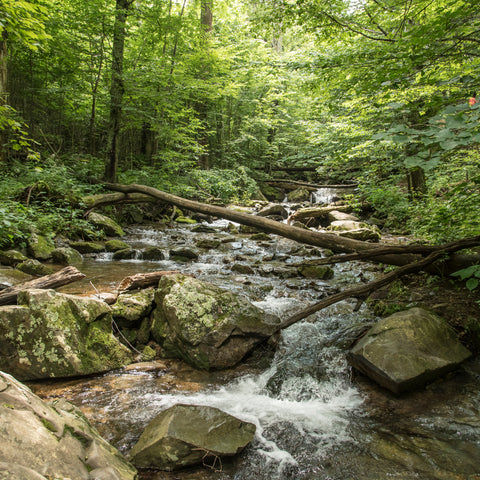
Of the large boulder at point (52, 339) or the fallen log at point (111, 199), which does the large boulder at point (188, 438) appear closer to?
the large boulder at point (52, 339)

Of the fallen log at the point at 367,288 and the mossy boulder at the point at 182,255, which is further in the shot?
the mossy boulder at the point at 182,255

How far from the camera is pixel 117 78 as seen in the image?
393 inches

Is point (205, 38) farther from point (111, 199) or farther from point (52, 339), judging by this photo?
point (52, 339)

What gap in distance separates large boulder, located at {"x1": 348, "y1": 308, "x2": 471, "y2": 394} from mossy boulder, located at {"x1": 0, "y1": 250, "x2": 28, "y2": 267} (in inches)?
250

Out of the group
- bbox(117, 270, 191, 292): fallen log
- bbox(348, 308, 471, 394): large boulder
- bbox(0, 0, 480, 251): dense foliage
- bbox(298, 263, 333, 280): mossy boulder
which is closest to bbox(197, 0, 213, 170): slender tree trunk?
bbox(0, 0, 480, 251): dense foliage

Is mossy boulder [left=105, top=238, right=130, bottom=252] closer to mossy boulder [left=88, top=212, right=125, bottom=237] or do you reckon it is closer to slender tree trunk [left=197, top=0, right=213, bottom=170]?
mossy boulder [left=88, top=212, right=125, bottom=237]

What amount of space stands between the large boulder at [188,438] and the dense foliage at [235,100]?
2.37 m

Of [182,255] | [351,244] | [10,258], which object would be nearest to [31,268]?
[10,258]

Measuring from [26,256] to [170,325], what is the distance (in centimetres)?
485

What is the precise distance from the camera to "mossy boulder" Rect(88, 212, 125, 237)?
977cm

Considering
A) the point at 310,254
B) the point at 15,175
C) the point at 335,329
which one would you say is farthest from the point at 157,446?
the point at 15,175

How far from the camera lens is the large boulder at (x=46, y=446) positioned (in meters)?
1.18

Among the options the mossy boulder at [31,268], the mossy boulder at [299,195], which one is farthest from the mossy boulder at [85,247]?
the mossy boulder at [299,195]

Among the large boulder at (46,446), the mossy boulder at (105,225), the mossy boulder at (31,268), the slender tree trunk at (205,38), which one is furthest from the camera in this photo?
the slender tree trunk at (205,38)
